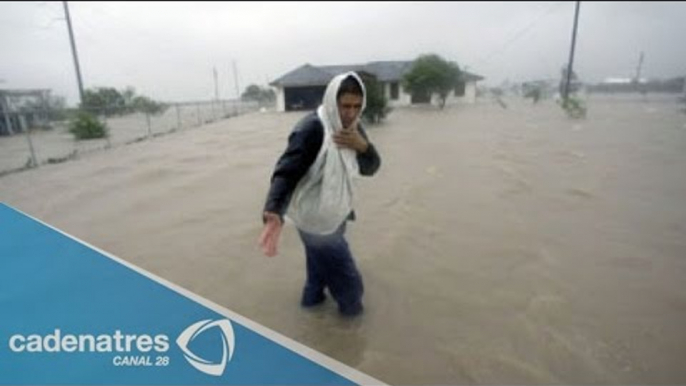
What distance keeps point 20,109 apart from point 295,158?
7434 mm

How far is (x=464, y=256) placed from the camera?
3.83 meters

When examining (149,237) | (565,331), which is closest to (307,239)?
(565,331)

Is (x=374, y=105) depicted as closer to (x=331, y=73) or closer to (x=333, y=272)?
(x=331, y=73)

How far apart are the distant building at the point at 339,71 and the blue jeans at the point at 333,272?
2387 centimetres

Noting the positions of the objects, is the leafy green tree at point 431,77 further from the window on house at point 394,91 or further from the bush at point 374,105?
the bush at point 374,105

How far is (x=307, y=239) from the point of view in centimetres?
249

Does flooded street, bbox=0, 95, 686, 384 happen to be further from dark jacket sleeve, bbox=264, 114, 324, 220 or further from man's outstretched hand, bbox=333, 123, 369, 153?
man's outstretched hand, bbox=333, 123, 369, 153

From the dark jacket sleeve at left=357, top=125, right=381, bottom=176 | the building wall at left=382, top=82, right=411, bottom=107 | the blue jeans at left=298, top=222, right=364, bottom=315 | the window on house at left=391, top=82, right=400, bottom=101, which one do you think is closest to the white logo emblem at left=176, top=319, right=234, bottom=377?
the blue jeans at left=298, top=222, right=364, bottom=315

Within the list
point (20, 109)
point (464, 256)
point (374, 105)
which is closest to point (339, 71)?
point (374, 105)

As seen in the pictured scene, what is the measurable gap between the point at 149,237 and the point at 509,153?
8157 millimetres

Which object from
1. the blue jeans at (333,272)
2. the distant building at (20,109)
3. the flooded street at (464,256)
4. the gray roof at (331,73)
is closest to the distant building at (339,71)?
the gray roof at (331,73)

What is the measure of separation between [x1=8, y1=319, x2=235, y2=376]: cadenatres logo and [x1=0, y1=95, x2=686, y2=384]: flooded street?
2.35 ft

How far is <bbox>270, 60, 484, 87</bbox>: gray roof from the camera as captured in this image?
1139 inches

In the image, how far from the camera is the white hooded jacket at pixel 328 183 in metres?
2.12
